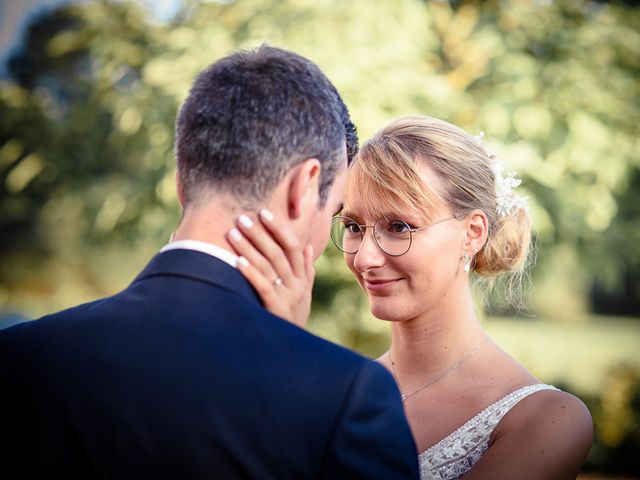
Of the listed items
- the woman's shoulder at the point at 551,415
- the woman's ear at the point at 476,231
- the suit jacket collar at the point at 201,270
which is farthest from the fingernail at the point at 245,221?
the woman's ear at the point at 476,231

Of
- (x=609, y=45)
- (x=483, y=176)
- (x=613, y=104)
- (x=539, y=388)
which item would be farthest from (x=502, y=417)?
(x=609, y=45)

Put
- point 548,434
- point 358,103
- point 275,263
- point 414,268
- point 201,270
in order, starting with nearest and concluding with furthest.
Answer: point 201,270 < point 275,263 < point 548,434 < point 414,268 < point 358,103

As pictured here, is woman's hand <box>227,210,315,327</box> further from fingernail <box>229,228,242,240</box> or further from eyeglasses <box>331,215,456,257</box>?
eyeglasses <box>331,215,456,257</box>

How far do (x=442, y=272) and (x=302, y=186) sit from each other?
1.54 metres

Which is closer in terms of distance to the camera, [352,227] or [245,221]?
[245,221]

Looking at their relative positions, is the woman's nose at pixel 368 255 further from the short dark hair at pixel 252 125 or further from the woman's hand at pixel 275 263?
the short dark hair at pixel 252 125

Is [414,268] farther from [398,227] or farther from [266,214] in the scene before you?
[266,214]

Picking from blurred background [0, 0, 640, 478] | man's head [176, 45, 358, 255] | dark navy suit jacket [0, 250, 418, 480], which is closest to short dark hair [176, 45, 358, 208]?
man's head [176, 45, 358, 255]

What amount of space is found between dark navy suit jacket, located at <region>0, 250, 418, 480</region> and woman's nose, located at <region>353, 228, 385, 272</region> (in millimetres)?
1518

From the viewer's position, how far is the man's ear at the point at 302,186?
68.9 inches

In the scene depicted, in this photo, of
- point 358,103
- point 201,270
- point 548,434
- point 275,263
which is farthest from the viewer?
point 358,103

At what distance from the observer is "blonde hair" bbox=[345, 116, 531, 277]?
3.12 m

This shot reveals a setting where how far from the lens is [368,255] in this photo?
3141 millimetres

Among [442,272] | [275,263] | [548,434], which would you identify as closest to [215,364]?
[275,263]
